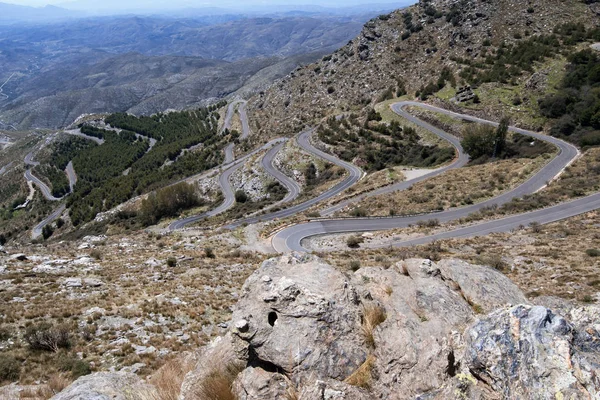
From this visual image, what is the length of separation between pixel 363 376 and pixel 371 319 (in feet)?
5.33

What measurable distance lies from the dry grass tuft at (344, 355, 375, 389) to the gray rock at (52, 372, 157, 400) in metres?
4.88

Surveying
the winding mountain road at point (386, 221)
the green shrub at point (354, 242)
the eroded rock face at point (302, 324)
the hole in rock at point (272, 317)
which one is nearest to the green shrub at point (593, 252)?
the winding mountain road at point (386, 221)

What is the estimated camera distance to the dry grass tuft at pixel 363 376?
7222 millimetres

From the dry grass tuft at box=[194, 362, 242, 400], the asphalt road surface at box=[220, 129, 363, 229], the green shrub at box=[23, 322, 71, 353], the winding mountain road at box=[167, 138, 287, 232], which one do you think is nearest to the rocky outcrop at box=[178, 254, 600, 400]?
the dry grass tuft at box=[194, 362, 242, 400]

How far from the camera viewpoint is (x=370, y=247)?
1388 inches

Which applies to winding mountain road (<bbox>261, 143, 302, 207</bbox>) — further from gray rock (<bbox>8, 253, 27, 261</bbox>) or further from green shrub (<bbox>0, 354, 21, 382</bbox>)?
green shrub (<bbox>0, 354, 21, 382</bbox>)

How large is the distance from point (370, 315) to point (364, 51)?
125 meters

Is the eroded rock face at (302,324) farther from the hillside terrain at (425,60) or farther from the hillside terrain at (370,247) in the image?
the hillside terrain at (425,60)

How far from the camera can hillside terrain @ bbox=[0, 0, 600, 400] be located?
24.1 ft

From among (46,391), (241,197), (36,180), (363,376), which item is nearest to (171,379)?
(46,391)

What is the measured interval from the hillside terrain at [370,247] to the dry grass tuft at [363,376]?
2.5 inches

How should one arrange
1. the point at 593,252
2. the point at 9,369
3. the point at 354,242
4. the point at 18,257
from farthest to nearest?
the point at 354,242, the point at 18,257, the point at 593,252, the point at 9,369

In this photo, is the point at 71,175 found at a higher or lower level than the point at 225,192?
lower

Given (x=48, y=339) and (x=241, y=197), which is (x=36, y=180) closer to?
(x=241, y=197)
